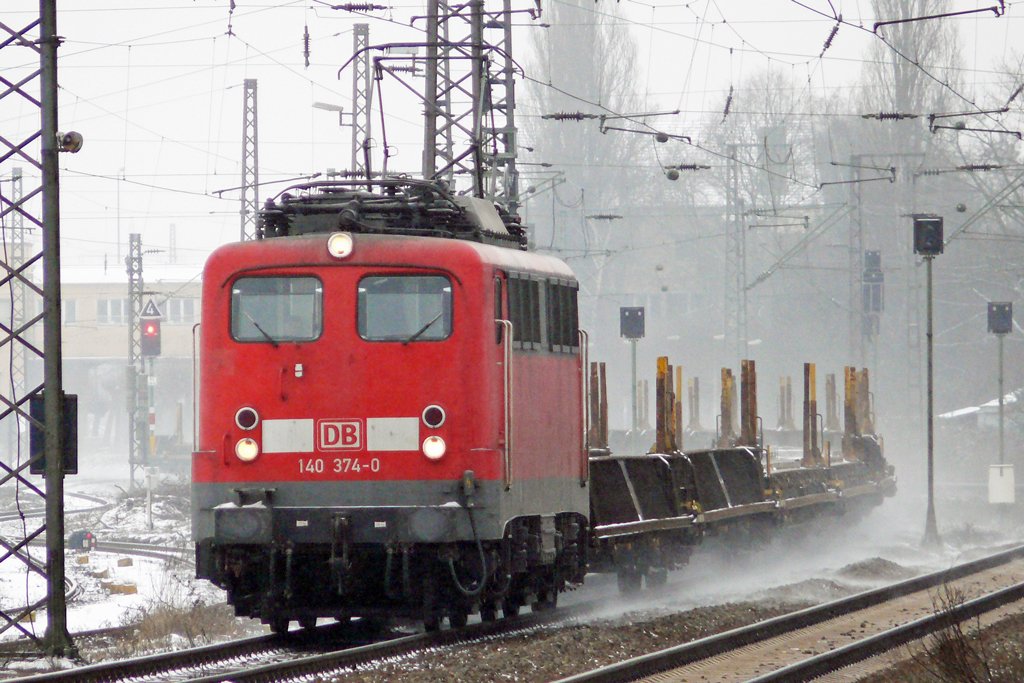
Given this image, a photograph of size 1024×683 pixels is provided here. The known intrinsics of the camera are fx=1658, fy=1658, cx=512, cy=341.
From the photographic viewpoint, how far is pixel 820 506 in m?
26.9

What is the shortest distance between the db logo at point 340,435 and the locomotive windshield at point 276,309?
72cm

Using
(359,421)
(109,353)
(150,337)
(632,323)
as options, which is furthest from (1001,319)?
(109,353)

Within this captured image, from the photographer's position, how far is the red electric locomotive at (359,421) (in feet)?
41.1

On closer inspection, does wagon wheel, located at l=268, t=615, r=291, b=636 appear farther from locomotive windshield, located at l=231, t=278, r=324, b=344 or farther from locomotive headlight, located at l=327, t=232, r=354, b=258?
locomotive headlight, located at l=327, t=232, r=354, b=258

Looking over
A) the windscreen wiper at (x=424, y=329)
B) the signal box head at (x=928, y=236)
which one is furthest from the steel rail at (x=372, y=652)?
the signal box head at (x=928, y=236)

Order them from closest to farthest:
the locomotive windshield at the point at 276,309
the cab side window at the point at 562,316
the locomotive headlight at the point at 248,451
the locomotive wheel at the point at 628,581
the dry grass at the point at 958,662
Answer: the dry grass at the point at 958,662 → the locomotive headlight at the point at 248,451 → the locomotive windshield at the point at 276,309 → the cab side window at the point at 562,316 → the locomotive wheel at the point at 628,581

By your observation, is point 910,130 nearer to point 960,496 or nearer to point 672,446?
point 960,496

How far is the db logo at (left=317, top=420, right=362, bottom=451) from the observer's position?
12.6m

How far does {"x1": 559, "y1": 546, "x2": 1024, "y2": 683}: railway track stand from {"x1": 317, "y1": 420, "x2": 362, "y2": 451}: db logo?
274cm

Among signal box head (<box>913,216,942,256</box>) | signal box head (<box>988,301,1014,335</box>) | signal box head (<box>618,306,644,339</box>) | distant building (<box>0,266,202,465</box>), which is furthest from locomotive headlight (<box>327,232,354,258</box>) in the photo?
distant building (<box>0,266,202,465</box>)

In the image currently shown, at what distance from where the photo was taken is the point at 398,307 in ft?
42.1

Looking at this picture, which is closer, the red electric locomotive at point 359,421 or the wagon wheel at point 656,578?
the red electric locomotive at point 359,421

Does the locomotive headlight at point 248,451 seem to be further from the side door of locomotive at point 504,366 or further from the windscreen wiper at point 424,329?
the side door of locomotive at point 504,366

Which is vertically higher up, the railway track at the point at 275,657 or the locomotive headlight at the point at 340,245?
the locomotive headlight at the point at 340,245
